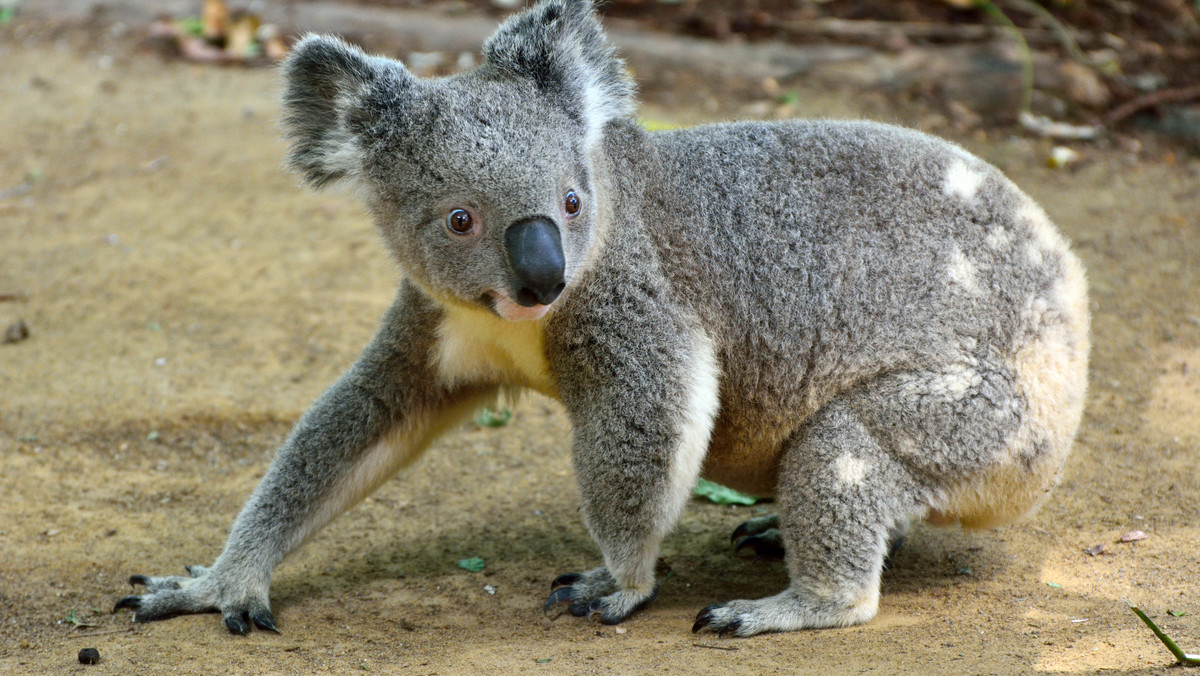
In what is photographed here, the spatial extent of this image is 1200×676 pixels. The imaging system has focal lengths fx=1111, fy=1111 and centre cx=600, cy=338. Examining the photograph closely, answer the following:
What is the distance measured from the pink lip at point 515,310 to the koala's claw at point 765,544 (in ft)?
4.90

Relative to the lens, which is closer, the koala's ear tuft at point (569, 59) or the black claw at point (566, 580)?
the koala's ear tuft at point (569, 59)

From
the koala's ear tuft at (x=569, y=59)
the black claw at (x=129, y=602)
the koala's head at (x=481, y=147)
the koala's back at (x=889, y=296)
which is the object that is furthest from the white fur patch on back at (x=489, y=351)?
the black claw at (x=129, y=602)

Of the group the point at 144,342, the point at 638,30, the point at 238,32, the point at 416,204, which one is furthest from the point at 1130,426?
the point at 238,32

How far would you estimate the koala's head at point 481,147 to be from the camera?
10.0 feet

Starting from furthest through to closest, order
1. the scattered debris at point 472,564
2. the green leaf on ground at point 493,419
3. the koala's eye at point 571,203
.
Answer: the green leaf on ground at point 493,419 < the scattered debris at point 472,564 < the koala's eye at point 571,203

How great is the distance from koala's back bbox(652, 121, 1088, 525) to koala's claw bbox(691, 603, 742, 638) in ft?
1.81

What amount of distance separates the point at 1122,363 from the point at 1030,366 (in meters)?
1.91

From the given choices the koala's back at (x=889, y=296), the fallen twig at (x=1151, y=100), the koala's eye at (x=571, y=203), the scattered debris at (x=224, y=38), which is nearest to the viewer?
the koala's eye at (x=571, y=203)

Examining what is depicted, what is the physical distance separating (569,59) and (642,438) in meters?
1.17

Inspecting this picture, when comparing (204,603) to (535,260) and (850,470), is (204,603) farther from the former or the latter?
(850,470)

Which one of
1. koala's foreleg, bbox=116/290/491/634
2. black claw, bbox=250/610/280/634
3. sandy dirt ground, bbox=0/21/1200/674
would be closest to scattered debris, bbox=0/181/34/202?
sandy dirt ground, bbox=0/21/1200/674

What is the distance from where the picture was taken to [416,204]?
3203mm

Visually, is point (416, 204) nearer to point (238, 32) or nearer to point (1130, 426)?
point (1130, 426)

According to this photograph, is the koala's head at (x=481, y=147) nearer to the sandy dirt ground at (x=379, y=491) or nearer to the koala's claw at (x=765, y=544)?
the sandy dirt ground at (x=379, y=491)
